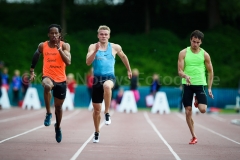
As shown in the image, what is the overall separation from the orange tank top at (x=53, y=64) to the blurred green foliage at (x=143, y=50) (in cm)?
2910

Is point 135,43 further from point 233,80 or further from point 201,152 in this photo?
point 201,152

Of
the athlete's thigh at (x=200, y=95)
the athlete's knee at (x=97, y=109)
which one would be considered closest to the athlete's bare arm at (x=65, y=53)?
the athlete's knee at (x=97, y=109)

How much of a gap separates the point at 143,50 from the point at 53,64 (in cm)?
3439

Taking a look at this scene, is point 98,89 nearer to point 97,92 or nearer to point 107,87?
point 97,92

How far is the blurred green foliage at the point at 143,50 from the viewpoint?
43.2 m

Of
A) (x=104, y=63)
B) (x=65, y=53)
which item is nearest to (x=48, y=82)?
(x=65, y=53)

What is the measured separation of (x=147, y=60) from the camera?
149 feet

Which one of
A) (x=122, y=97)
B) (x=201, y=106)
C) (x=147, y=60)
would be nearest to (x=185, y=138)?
(x=201, y=106)

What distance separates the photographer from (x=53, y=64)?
40.5 feet

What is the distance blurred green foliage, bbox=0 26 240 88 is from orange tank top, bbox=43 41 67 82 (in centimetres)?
2910

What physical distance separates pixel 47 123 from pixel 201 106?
133 inches

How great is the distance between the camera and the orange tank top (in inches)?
484

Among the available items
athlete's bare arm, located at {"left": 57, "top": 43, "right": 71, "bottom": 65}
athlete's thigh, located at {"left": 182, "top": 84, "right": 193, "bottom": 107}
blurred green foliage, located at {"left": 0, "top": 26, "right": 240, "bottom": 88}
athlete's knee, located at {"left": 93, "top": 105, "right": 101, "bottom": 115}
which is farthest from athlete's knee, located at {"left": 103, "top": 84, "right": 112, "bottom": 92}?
blurred green foliage, located at {"left": 0, "top": 26, "right": 240, "bottom": 88}

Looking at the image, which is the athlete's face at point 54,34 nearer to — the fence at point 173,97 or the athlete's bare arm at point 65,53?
the athlete's bare arm at point 65,53
